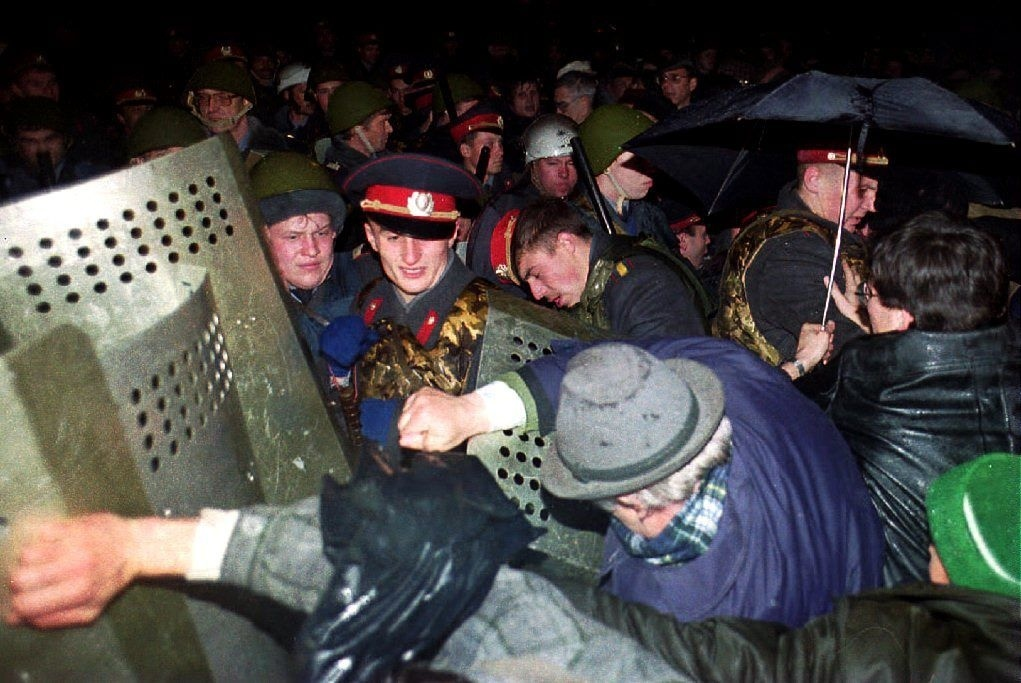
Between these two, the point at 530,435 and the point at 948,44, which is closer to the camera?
the point at 530,435

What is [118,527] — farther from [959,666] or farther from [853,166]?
[853,166]

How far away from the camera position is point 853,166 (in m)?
3.82

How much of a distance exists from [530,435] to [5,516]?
1389 mm

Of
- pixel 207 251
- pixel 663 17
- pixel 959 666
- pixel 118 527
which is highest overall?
pixel 663 17

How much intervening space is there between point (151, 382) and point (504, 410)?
971mm

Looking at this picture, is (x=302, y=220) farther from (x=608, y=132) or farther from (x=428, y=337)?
(x=608, y=132)

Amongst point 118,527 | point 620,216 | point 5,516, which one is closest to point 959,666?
point 118,527

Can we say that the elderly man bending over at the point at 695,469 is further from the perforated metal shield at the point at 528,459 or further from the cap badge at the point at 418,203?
the cap badge at the point at 418,203

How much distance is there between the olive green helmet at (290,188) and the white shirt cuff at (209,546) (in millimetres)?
2608

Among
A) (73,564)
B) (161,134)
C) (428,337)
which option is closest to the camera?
(73,564)

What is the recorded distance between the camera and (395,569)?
1.27 meters

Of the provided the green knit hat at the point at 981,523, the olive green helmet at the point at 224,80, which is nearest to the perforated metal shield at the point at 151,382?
the green knit hat at the point at 981,523

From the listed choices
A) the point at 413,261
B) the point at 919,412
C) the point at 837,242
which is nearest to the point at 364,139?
the point at 413,261

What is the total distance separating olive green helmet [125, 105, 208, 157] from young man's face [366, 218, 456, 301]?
2070mm
